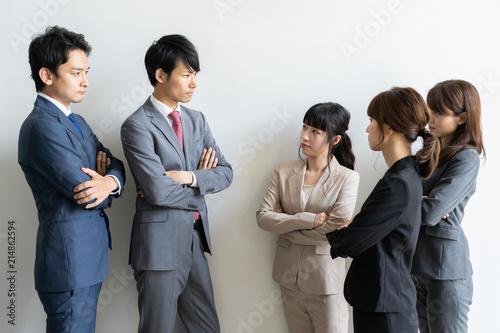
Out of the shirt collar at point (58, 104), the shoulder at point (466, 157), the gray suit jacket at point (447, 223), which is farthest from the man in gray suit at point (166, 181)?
the shoulder at point (466, 157)

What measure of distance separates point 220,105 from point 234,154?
1.01ft

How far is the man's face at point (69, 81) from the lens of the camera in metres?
1.98

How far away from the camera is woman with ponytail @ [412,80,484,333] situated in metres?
2.02

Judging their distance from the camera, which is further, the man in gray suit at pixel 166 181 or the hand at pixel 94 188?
the man in gray suit at pixel 166 181

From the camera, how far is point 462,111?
7.02ft

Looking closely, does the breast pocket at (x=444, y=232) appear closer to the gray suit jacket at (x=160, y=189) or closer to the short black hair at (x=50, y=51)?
the gray suit jacket at (x=160, y=189)

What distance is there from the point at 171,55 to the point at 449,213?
1588 millimetres

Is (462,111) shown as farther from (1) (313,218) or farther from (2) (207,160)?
(2) (207,160)

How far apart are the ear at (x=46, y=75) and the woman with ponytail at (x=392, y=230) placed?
1488 millimetres

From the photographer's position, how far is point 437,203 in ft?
6.50

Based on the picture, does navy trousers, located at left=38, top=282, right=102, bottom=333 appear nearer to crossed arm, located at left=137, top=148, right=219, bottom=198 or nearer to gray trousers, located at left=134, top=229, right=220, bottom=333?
gray trousers, located at left=134, top=229, right=220, bottom=333

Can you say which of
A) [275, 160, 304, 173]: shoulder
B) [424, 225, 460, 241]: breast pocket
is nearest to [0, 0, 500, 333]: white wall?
[275, 160, 304, 173]: shoulder

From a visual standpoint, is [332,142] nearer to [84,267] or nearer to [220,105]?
[220,105]

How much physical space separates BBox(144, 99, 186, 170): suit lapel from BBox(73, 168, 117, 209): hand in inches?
13.4
